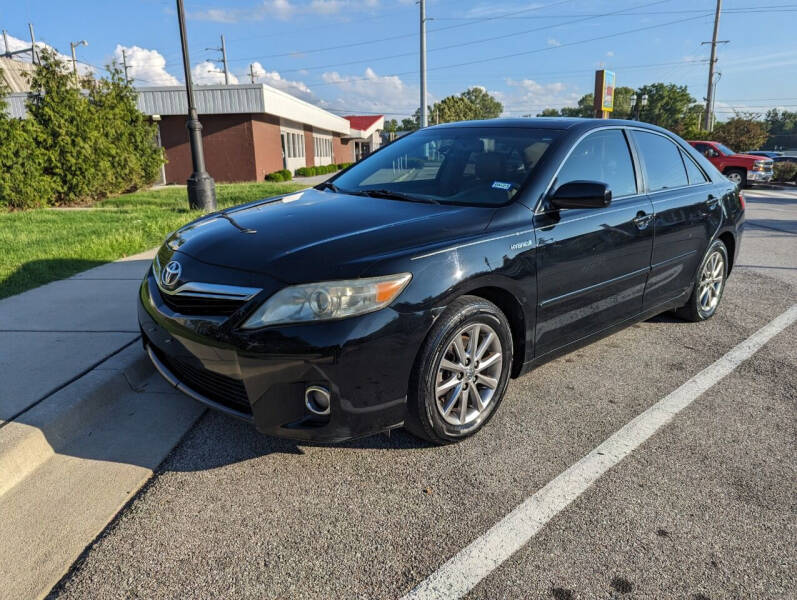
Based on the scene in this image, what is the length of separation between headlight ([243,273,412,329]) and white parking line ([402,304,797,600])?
107cm

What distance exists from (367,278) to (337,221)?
69 centimetres

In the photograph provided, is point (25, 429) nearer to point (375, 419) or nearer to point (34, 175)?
point (375, 419)

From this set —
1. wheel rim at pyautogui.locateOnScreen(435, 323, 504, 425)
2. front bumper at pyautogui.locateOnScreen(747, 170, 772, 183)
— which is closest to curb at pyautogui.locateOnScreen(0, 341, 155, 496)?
wheel rim at pyautogui.locateOnScreen(435, 323, 504, 425)

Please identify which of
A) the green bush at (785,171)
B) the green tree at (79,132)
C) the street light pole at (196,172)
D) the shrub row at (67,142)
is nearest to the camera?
the street light pole at (196,172)

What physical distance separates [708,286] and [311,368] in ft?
13.4

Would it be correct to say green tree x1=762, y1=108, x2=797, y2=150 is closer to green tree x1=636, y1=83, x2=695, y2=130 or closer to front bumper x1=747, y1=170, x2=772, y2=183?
green tree x1=636, y1=83, x2=695, y2=130

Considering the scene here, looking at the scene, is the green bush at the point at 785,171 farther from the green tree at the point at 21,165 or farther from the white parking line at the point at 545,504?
the green tree at the point at 21,165

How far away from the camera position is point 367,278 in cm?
264

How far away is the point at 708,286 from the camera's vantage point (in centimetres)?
520

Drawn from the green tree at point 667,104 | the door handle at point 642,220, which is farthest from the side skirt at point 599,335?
the green tree at point 667,104

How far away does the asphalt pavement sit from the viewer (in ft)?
7.16

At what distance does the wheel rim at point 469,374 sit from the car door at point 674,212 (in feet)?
5.68

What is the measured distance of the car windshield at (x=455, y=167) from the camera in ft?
11.7

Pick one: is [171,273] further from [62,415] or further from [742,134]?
[742,134]
